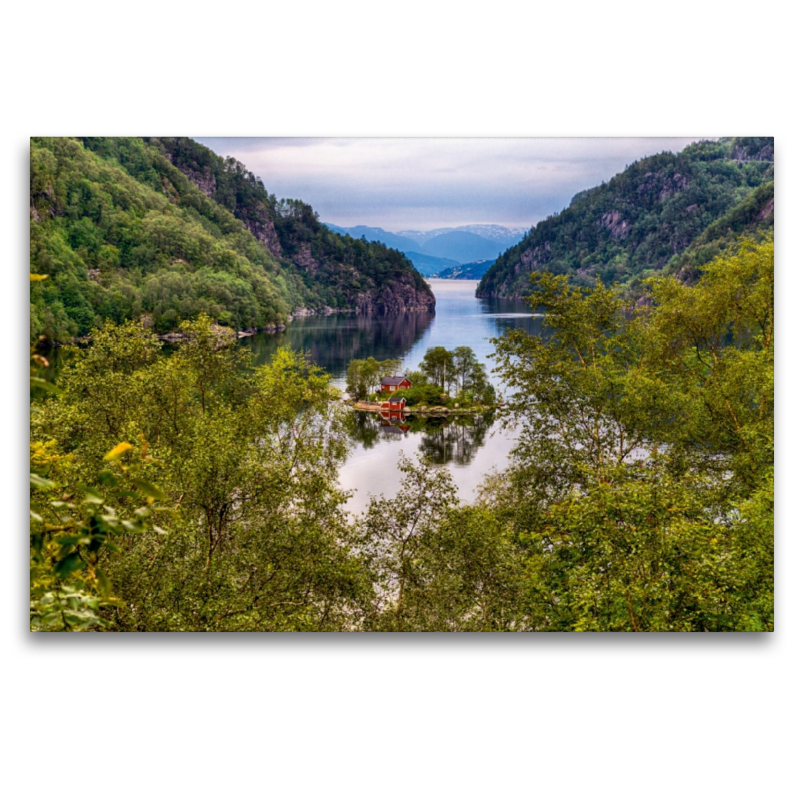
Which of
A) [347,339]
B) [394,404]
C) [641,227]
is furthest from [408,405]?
[641,227]

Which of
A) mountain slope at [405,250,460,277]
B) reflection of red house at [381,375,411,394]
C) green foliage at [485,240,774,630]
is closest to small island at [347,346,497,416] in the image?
Result: reflection of red house at [381,375,411,394]

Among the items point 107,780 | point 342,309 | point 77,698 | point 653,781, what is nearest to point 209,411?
point 342,309

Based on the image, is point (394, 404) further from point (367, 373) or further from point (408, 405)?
point (367, 373)

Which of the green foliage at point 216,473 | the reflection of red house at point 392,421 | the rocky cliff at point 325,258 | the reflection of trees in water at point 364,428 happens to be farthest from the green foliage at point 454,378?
the green foliage at point 216,473

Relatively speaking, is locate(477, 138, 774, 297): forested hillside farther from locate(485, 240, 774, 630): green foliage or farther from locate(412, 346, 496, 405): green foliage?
locate(412, 346, 496, 405): green foliage

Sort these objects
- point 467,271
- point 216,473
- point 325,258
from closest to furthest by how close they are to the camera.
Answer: point 216,473
point 467,271
point 325,258

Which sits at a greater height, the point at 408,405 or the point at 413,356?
the point at 413,356
